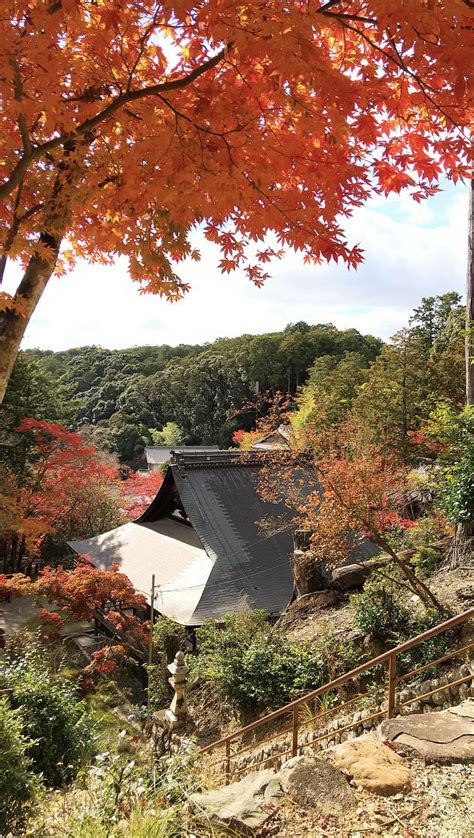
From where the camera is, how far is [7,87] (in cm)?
233

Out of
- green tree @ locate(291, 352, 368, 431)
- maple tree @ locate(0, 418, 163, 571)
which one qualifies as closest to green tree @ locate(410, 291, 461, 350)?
green tree @ locate(291, 352, 368, 431)

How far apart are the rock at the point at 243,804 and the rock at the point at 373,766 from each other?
436 mm

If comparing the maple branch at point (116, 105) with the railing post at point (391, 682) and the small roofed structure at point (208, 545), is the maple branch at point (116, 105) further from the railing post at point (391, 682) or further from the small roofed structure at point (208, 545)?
the small roofed structure at point (208, 545)

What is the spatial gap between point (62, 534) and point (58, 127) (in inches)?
690

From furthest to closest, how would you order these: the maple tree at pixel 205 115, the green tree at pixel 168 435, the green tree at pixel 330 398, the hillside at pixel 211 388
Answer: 1. the green tree at pixel 168 435
2. the hillside at pixel 211 388
3. the green tree at pixel 330 398
4. the maple tree at pixel 205 115

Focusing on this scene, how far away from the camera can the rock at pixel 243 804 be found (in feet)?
7.68

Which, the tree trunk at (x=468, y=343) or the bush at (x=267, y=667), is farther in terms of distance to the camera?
the tree trunk at (x=468, y=343)

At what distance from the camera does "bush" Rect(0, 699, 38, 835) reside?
3.01m

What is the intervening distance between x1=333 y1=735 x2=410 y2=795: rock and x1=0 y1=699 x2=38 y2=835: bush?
6.63 feet

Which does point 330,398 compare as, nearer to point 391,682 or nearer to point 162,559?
point 162,559

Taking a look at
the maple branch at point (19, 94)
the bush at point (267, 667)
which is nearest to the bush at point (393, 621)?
the bush at point (267, 667)

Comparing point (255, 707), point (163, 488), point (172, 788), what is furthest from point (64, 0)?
point (163, 488)

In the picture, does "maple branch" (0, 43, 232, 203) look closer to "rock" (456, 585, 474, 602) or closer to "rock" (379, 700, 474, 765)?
"rock" (379, 700, 474, 765)

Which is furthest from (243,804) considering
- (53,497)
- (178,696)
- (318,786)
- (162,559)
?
(53,497)
